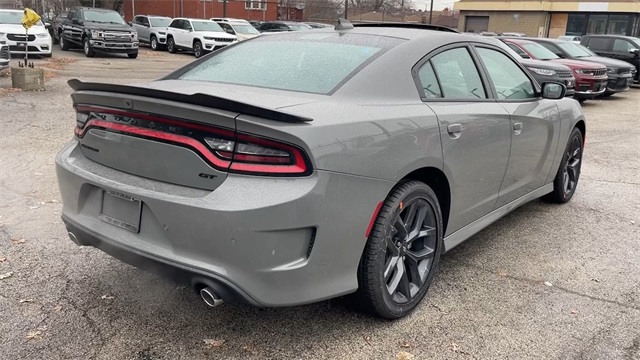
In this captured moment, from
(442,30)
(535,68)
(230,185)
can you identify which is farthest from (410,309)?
(535,68)

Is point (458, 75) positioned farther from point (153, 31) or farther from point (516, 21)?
point (516, 21)

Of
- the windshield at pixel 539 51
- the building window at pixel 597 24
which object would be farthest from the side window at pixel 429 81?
the building window at pixel 597 24

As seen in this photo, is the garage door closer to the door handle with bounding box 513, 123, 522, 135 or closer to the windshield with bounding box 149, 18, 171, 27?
the windshield with bounding box 149, 18, 171, 27

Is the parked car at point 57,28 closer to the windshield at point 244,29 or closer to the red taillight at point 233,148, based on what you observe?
the windshield at point 244,29

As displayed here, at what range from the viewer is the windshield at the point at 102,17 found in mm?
20766

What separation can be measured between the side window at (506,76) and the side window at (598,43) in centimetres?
1672

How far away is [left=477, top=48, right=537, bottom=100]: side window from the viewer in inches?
157

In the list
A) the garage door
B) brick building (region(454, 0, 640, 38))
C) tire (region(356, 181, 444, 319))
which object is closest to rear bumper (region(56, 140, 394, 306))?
tire (region(356, 181, 444, 319))

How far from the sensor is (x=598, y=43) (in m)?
18.9

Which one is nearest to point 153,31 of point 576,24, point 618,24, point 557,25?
point 557,25

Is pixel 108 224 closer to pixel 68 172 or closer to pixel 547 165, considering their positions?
pixel 68 172

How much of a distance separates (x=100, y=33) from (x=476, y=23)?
123ft

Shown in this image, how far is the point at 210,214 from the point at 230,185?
152mm

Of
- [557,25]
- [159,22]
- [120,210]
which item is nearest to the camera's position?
[120,210]
